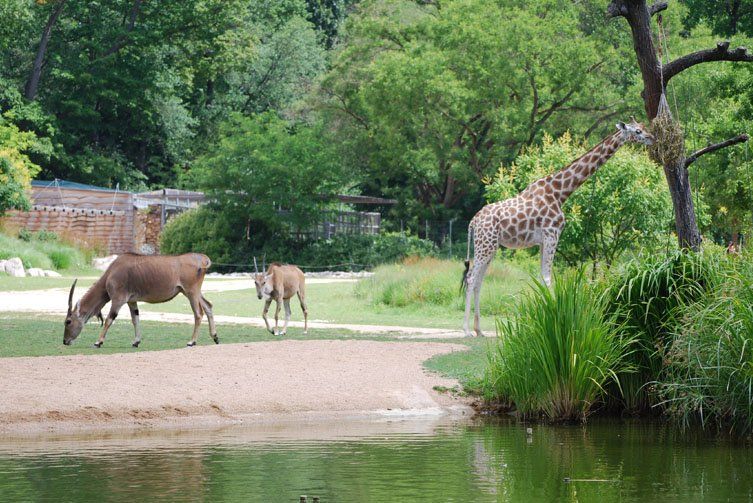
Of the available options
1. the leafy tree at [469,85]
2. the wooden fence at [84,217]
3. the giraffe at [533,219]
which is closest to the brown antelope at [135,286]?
the giraffe at [533,219]

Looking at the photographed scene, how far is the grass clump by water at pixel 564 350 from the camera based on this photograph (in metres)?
12.1

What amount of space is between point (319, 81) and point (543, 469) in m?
41.6

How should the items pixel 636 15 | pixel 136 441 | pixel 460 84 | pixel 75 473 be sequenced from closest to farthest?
1. pixel 75 473
2. pixel 136 441
3. pixel 636 15
4. pixel 460 84

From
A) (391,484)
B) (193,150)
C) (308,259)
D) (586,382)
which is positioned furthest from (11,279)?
(193,150)

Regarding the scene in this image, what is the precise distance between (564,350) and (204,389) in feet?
14.1

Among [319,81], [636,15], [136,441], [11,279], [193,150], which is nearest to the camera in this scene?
[136,441]

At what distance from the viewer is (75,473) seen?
9.47 m

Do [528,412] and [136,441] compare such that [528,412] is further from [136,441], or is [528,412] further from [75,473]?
[75,473]

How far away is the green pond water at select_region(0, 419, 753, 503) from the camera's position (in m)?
8.60

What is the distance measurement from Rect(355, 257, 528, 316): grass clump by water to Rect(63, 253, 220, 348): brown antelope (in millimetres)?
8756

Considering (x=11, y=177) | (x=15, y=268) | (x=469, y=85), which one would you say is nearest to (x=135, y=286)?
(x=15, y=268)

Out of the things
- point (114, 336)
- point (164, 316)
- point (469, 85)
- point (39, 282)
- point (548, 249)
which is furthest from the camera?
point (469, 85)

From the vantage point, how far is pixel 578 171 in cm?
2009

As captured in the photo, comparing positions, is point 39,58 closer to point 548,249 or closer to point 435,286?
point 435,286
